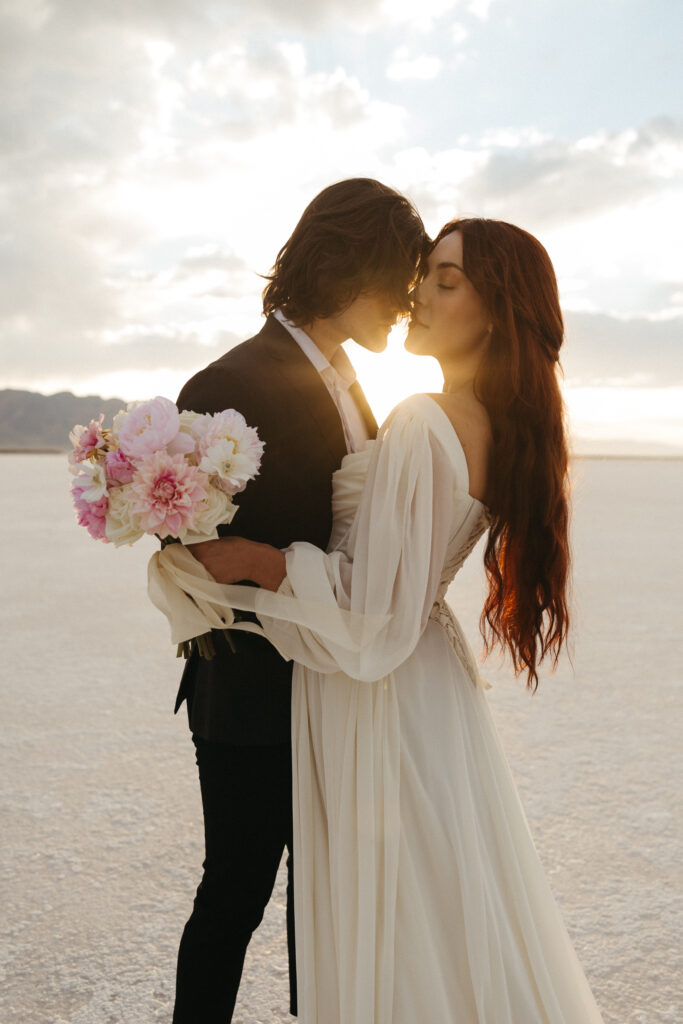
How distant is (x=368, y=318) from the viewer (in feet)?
8.55

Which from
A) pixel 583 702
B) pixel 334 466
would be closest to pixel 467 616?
pixel 583 702

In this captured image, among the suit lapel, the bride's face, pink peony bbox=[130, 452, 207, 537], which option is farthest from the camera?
the bride's face

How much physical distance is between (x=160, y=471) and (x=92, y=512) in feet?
0.68

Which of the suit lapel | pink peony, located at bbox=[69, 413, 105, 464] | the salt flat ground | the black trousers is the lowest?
the salt flat ground

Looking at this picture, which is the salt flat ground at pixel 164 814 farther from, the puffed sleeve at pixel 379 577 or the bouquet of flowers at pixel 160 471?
the bouquet of flowers at pixel 160 471

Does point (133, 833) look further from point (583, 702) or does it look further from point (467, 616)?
point (467, 616)

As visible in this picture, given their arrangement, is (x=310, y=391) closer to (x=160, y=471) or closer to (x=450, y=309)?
(x=450, y=309)

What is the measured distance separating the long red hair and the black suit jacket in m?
0.45

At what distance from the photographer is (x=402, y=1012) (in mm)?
2068

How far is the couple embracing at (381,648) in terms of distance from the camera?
2102 mm

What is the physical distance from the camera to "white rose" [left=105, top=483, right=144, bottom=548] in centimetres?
194

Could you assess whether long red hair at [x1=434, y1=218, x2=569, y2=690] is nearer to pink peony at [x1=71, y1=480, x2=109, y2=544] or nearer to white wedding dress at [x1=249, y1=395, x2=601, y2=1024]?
white wedding dress at [x1=249, y1=395, x2=601, y2=1024]

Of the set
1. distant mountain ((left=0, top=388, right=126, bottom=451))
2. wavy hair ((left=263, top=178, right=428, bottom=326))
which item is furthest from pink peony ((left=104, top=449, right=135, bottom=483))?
distant mountain ((left=0, top=388, right=126, bottom=451))

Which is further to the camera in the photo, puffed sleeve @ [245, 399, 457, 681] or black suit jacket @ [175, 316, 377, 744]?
black suit jacket @ [175, 316, 377, 744]
